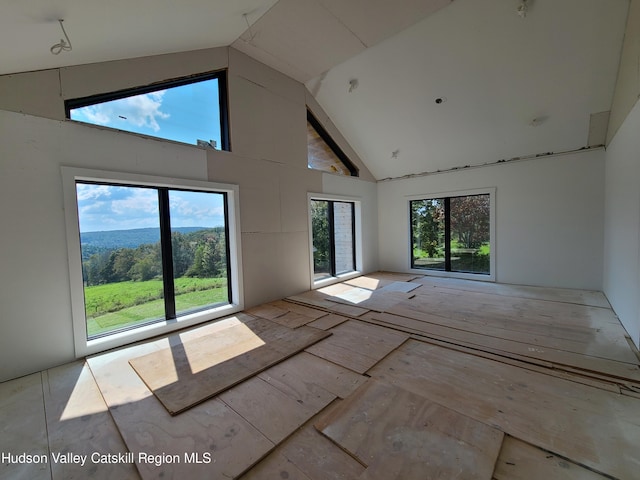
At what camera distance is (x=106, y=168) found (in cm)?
291

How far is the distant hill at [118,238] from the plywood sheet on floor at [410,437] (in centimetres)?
290

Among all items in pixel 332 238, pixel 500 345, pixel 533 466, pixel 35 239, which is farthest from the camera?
pixel 332 238

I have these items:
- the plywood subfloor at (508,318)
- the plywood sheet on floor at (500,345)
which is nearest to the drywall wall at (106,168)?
the plywood subfloor at (508,318)

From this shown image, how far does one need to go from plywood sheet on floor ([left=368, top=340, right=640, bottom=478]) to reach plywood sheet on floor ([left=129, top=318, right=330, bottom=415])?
1.01 metres

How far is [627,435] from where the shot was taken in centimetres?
155

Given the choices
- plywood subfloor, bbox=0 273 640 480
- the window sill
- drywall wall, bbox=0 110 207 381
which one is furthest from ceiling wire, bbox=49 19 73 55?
plywood subfloor, bbox=0 273 640 480

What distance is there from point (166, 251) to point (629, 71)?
224 inches

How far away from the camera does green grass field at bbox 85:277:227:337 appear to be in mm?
2928

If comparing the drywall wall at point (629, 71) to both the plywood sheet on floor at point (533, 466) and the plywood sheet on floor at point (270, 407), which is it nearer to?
the plywood sheet on floor at point (533, 466)

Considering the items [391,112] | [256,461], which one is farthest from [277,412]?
[391,112]

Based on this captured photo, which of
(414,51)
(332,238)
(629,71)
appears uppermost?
(414,51)

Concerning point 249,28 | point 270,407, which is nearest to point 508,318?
point 270,407

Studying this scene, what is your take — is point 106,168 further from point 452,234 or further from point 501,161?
point 501,161

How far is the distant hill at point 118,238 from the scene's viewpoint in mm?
2906
